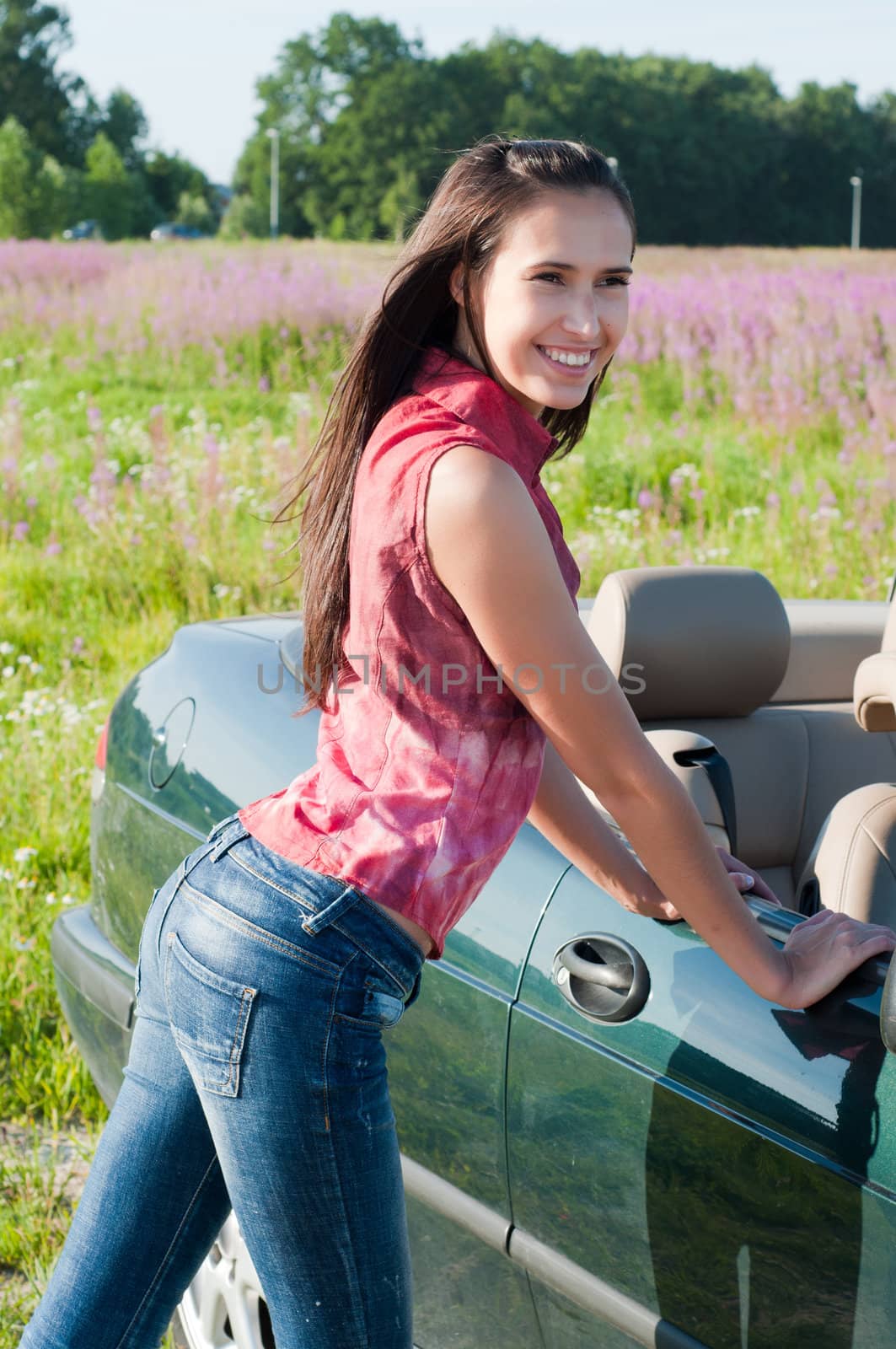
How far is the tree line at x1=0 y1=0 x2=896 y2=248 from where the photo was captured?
245 ft

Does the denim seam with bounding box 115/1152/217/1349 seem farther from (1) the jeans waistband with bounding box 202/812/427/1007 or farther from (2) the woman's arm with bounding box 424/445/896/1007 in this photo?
(2) the woman's arm with bounding box 424/445/896/1007

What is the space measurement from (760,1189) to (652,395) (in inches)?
318

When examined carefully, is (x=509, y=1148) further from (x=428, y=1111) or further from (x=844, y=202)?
(x=844, y=202)

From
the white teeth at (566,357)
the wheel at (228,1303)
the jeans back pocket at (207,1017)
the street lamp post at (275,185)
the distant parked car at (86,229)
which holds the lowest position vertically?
the wheel at (228,1303)

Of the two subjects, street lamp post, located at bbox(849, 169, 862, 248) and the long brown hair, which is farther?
street lamp post, located at bbox(849, 169, 862, 248)

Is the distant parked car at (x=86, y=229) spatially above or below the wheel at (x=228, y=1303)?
above

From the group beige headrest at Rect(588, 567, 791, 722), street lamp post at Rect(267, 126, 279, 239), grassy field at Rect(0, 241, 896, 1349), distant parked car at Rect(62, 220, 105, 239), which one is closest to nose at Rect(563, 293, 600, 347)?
grassy field at Rect(0, 241, 896, 1349)

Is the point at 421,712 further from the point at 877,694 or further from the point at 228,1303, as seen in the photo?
the point at 228,1303

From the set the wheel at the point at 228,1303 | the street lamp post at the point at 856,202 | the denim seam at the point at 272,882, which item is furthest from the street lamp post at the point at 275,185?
the denim seam at the point at 272,882

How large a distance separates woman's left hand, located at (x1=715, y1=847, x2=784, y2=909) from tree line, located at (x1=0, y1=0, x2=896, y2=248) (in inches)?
2817

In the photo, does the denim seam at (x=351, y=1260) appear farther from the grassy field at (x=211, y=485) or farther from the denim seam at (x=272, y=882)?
the grassy field at (x=211, y=485)

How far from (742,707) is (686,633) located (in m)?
0.27

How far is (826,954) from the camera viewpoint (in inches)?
60.1

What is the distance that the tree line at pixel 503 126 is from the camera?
245 ft
